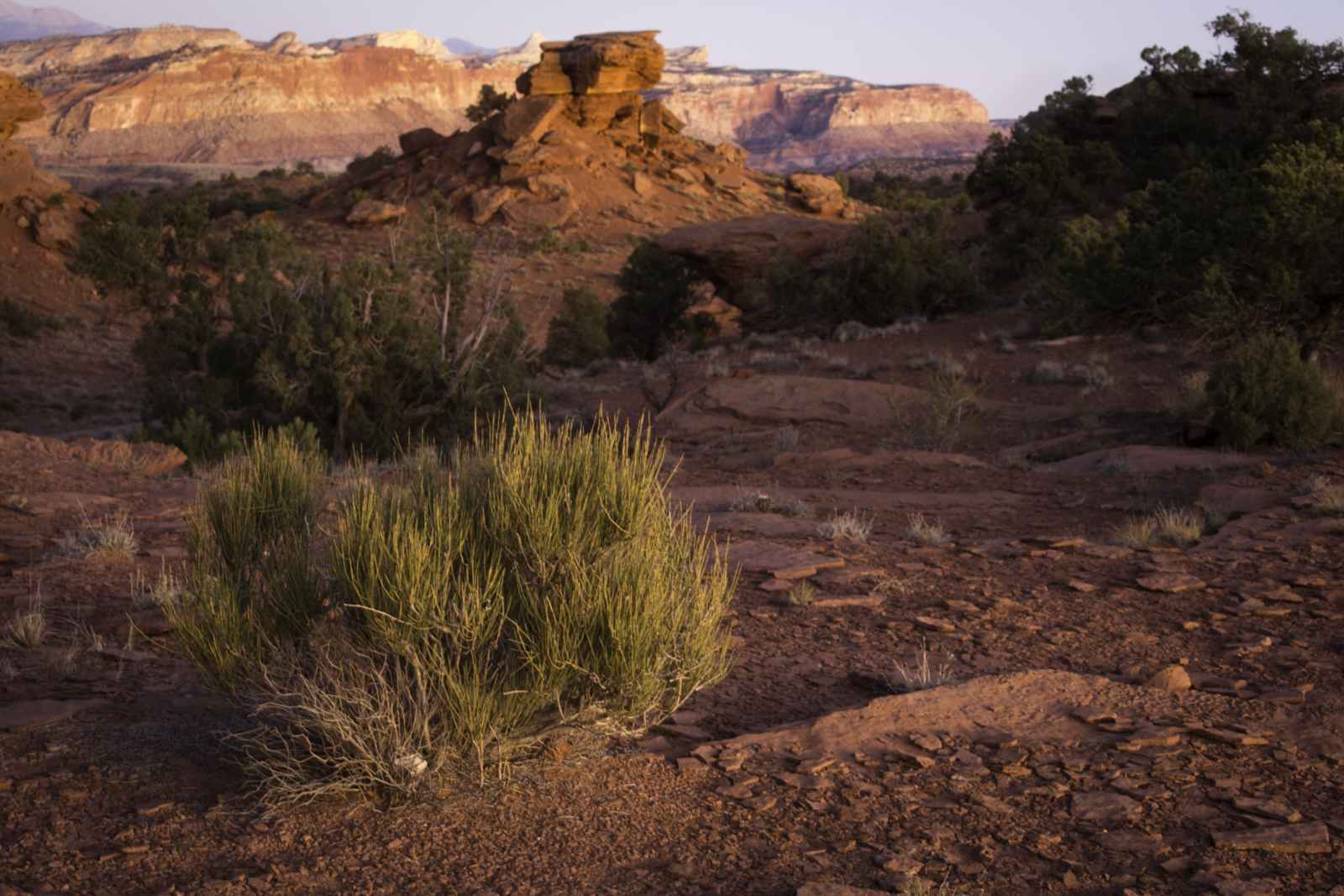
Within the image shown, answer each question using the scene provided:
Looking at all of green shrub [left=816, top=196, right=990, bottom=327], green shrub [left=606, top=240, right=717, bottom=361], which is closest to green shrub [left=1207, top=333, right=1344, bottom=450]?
green shrub [left=816, top=196, right=990, bottom=327]

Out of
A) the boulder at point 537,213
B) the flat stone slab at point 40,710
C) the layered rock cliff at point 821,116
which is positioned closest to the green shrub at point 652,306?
the boulder at point 537,213

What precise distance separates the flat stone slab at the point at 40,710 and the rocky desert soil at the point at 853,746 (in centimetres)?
1

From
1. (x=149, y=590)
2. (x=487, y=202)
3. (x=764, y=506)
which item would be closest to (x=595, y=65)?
(x=487, y=202)

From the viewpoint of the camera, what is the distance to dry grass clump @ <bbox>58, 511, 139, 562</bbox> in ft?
19.2

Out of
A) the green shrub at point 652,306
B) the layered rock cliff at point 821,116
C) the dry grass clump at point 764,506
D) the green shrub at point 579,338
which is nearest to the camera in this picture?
the dry grass clump at point 764,506

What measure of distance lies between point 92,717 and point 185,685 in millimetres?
515

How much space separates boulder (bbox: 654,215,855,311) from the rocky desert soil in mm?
20026

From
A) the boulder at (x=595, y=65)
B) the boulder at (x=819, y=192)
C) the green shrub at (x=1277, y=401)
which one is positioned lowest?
the green shrub at (x=1277, y=401)

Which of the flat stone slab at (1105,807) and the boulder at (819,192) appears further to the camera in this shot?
the boulder at (819,192)

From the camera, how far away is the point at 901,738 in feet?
11.7

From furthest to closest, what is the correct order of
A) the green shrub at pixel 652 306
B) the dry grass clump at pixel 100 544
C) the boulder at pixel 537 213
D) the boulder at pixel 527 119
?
the boulder at pixel 527 119 → the boulder at pixel 537 213 → the green shrub at pixel 652 306 → the dry grass clump at pixel 100 544

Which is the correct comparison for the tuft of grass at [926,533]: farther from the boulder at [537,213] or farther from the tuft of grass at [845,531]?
the boulder at [537,213]

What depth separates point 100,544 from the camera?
598cm

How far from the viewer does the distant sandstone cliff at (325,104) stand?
9631cm
